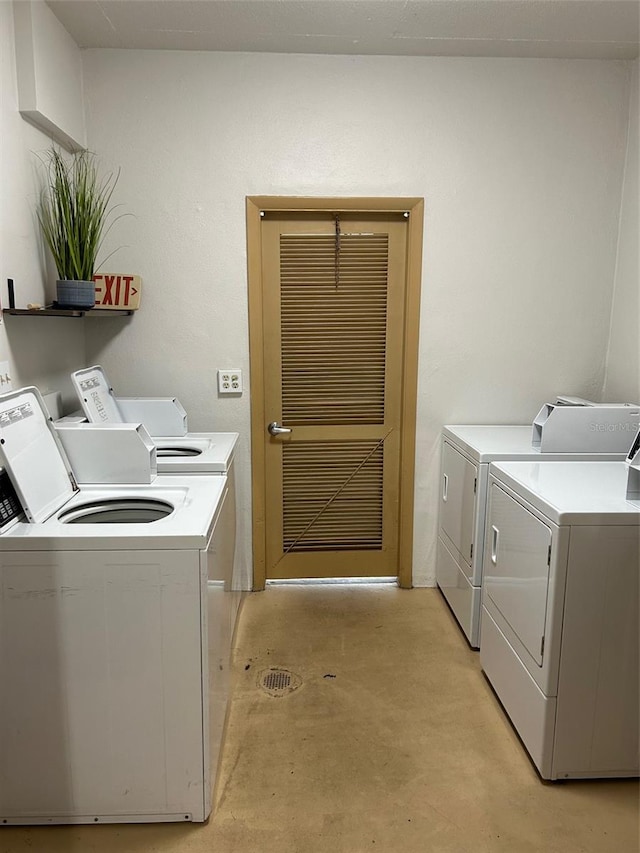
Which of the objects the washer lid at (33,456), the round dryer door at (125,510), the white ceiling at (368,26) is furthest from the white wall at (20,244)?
the round dryer door at (125,510)

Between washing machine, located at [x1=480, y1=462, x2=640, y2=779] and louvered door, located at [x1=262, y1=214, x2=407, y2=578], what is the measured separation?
134cm

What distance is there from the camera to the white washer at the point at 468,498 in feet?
9.00

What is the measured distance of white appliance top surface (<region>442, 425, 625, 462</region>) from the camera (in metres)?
2.71

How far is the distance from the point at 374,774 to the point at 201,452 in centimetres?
146

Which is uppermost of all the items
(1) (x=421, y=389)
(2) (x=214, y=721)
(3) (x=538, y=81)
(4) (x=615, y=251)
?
(3) (x=538, y=81)

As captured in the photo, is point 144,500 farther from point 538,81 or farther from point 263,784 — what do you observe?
point 538,81

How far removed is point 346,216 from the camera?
10.6 feet

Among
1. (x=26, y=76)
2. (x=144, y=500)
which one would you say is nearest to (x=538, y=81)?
(x=26, y=76)

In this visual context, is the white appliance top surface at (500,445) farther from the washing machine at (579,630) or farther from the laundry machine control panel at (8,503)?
the laundry machine control panel at (8,503)

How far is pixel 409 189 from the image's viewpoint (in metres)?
3.17

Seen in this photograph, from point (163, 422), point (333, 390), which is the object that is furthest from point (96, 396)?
point (333, 390)

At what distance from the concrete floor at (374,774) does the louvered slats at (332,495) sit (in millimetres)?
633

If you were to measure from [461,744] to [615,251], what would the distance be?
252 centimetres

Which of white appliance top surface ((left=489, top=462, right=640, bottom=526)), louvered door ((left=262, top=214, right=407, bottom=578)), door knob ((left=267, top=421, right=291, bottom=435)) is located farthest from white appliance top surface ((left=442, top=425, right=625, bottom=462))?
door knob ((left=267, top=421, right=291, bottom=435))
